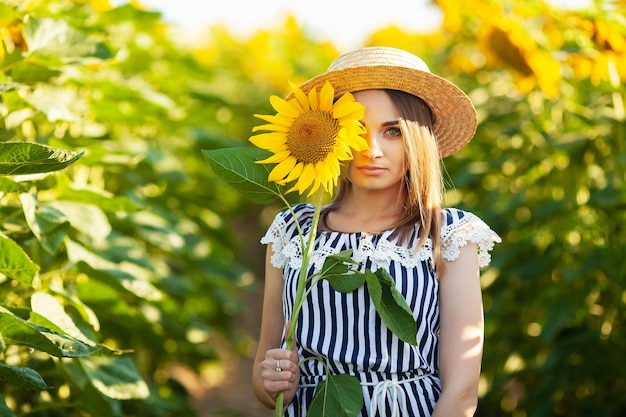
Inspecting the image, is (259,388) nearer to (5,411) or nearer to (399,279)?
(399,279)

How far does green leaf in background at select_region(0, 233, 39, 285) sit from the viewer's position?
77.9 inches

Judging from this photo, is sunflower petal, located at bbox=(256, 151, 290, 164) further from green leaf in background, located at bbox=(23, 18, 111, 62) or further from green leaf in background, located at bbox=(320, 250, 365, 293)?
green leaf in background, located at bbox=(23, 18, 111, 62)

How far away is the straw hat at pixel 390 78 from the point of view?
200cm

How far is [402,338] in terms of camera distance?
181cm

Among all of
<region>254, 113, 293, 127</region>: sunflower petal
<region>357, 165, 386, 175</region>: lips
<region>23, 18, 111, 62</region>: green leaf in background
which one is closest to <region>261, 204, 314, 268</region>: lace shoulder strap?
<region>357, 165, 386, 175</region>: lips

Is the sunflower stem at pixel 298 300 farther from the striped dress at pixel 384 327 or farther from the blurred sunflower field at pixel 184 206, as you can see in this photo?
the blurred sunflower field at pixel 184 206

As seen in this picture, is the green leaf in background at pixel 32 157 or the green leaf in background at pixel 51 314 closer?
the green leaf in background at pixel 32 157

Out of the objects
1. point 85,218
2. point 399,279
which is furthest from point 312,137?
point 85,218

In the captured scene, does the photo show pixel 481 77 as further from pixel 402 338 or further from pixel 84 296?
pixel 402 338

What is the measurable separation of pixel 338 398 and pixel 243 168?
53 centimetres

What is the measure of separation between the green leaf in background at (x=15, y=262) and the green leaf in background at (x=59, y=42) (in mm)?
630

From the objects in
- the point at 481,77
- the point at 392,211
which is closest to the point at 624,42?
the point at 481,77

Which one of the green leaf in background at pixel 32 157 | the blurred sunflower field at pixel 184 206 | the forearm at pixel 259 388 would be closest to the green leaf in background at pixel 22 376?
the blurred sunflower field at pixel 184 206

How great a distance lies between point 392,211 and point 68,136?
1.37 meters
